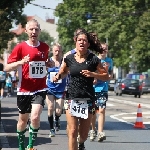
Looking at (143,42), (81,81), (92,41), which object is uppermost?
(143,42)

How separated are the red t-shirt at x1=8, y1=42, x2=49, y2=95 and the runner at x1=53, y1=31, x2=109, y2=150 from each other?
104cm

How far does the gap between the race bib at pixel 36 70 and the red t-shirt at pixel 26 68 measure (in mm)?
45

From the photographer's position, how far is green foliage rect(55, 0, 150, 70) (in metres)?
63.4

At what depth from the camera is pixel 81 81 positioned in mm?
8938

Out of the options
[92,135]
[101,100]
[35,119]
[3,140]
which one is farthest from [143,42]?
[35,119]

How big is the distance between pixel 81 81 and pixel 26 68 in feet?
4.45

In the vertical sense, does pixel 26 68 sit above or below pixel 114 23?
below

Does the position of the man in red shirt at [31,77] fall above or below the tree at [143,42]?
below

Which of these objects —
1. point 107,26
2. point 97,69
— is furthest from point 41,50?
point 107,26

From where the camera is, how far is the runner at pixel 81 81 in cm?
881

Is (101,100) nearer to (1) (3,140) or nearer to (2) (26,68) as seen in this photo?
(1) (3,140)

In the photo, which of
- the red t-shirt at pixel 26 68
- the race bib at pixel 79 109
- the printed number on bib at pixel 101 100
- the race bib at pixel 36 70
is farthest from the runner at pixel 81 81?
the printed number on bib at pixel 101 100

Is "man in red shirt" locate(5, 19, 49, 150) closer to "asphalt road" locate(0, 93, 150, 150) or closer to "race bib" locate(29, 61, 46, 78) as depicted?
"race bib" locate(29, 61, 46, 78)

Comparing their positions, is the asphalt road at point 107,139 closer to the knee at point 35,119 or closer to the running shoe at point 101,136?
the running shoe at point 101,136
